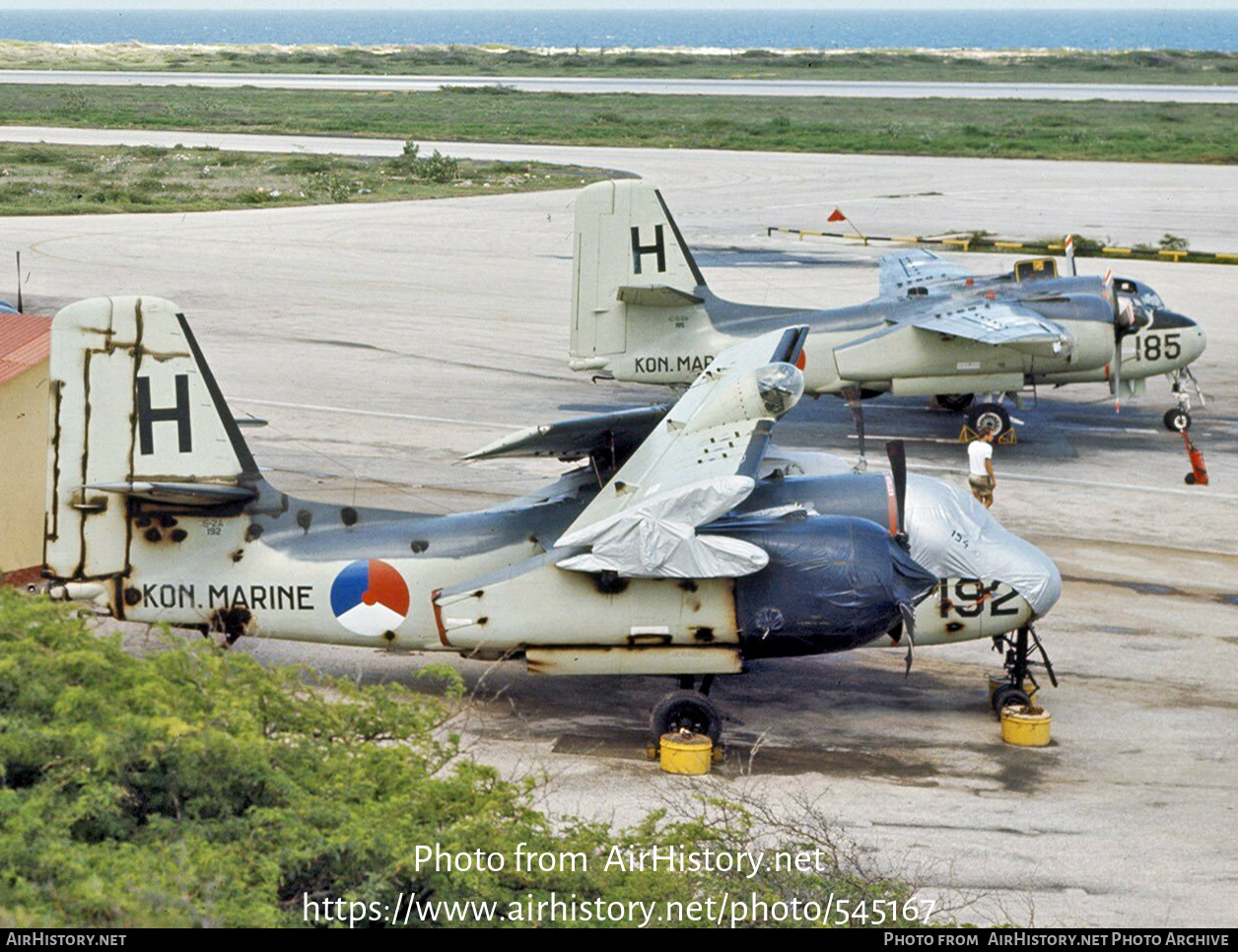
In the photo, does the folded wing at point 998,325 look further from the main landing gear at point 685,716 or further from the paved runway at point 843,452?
the main landing gear at point 685,716

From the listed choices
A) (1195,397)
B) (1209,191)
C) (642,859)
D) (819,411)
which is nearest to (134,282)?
(819,411)

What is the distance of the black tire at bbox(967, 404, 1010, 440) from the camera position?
1227 inches

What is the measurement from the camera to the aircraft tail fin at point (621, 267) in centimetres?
2941

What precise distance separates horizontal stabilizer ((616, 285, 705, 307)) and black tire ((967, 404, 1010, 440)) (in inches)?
243

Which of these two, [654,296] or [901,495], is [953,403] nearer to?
[654,296]

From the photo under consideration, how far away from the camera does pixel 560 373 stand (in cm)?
3688

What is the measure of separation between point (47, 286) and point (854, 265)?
25530 mm

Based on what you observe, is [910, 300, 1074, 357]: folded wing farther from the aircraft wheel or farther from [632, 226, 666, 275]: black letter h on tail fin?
[632, 226, 666, 275]: black letter h on tail fin

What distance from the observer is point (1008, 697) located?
17469 millimetres

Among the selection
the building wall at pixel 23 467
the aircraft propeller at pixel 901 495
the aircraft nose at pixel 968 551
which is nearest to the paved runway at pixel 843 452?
the aircraft propeller at pixel 901 495

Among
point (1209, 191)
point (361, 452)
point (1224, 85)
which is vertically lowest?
point (361, 452)

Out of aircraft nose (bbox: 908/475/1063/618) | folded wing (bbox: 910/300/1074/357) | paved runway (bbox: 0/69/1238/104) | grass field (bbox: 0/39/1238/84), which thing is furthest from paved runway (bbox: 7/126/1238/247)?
grass field (bbox: 0/39/1238/84)
